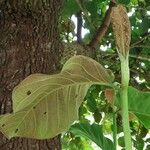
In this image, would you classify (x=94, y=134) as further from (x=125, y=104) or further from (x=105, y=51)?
(x=105, y=51)

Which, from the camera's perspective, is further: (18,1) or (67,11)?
(67,11)

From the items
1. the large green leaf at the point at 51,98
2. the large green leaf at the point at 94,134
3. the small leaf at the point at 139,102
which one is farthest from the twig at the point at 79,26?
the large green leaf at the point at 51,98

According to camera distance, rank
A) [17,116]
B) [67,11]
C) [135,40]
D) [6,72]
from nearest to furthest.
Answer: [17,116] < [6,72] < [67,11] < [135,40]

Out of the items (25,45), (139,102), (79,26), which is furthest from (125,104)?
(79,26)

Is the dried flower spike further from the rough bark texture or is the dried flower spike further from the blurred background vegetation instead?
the blurred background vegetation

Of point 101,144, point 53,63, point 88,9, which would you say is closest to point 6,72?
point 53,63

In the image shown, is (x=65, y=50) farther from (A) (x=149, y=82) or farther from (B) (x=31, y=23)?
(A) (x=149, y=82)

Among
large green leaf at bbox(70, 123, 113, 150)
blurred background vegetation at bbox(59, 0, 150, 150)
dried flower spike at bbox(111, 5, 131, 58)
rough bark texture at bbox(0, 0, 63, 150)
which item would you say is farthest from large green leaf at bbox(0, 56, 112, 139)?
blurred background vegetation at bbox(59, 0, 150, 150)
